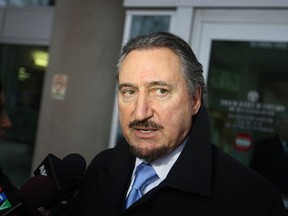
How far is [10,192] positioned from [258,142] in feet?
9.72

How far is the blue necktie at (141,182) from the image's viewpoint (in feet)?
6.41

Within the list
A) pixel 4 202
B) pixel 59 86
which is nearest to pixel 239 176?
pixel 4 202

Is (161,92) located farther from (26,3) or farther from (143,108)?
(26,3)

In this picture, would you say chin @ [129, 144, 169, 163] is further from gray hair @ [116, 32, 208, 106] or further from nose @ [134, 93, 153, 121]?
gray hair @ [116, 32, 208, 106]

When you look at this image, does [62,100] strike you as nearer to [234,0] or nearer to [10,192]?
[234,0]

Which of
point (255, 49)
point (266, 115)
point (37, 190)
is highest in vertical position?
point (255, 49)

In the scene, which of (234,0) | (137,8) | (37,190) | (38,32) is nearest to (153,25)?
(137,8)

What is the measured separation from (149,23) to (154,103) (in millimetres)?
2725

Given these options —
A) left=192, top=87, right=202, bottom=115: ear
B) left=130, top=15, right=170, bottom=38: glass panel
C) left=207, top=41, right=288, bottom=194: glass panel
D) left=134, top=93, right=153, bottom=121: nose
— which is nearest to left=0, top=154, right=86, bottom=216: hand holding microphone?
left=134, top=93, right=153, bottom=121: nose

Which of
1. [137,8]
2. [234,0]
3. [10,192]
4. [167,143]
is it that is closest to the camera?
[10,192]

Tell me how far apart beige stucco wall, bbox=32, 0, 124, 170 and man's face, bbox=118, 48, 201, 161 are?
290 cm

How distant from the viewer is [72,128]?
4.89 m

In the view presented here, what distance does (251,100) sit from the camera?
4047 millimetres

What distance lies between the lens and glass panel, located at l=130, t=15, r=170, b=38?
4.38m
